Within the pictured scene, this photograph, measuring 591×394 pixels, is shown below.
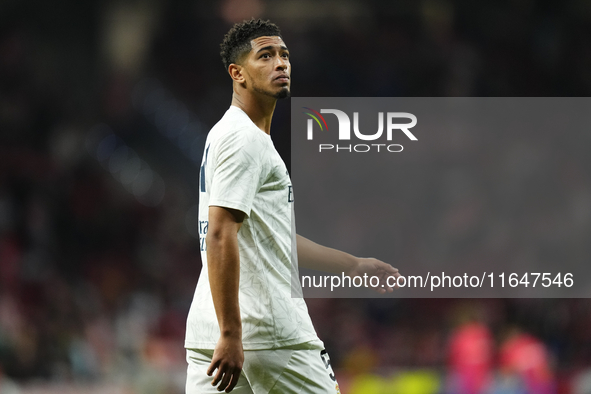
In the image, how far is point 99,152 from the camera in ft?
37.3

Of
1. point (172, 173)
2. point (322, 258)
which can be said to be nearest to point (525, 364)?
point (322, 258)

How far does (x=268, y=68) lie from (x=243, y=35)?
0.64ft

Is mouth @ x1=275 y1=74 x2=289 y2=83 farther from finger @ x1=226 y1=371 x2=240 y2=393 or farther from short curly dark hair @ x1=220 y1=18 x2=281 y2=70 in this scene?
finger @ x1=226 y1=371 x2=240 y2=393

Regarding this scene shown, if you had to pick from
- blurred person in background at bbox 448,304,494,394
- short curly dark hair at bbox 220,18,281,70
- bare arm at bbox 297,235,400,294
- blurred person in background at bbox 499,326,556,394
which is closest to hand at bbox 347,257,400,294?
bare arm at bbox 297,235,400,294

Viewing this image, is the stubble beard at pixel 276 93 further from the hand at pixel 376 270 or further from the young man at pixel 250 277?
the hand at pixel 376 270

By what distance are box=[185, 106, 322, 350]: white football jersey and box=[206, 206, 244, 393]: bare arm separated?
5.2 inches

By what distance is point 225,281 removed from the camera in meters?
2.32

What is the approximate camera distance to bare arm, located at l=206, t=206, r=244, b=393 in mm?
2309

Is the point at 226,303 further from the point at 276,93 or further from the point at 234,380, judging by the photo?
the point at 276,93

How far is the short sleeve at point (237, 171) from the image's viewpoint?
2.39m

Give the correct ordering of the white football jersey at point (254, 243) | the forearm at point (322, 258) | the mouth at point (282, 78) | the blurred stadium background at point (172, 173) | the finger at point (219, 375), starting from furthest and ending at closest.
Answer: the blurred stadium background at point (172, 173) → the forearm at point (322, 258) → the mouth at point (282, 78) → the white football jersey at point (254, 243) → the finger at point (219, 375)

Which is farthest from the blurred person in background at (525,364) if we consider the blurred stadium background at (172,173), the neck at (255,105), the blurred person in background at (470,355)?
the neck at (255,105)

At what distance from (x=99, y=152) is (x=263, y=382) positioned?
9.48 m

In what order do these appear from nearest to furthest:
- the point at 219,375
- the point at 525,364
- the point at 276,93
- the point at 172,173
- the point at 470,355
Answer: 1. the point at 219,375
2. the point at 276,93
3. the point at 525,364
4. the point at 470,355
5. the point at 172,173
